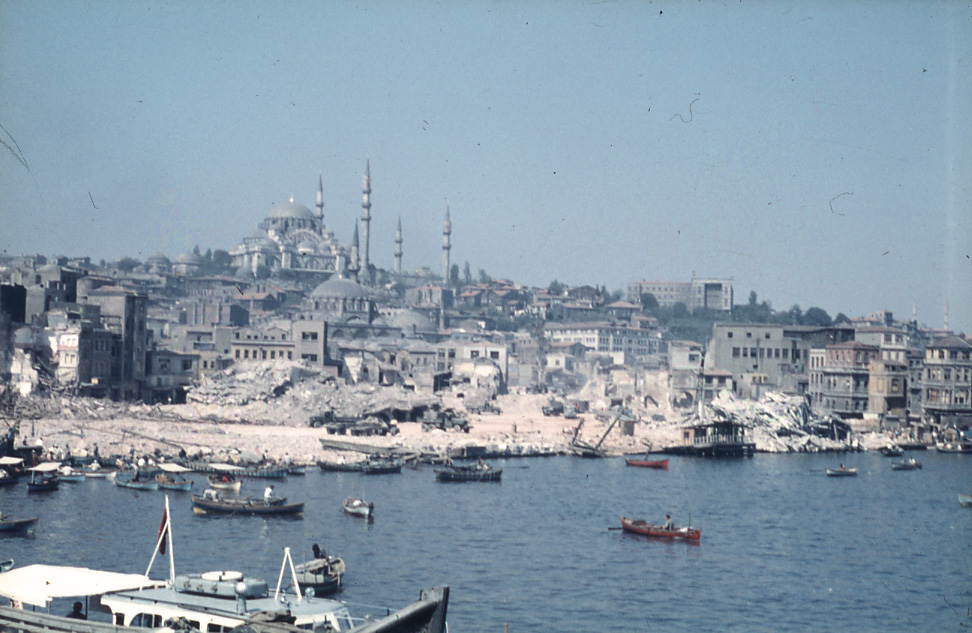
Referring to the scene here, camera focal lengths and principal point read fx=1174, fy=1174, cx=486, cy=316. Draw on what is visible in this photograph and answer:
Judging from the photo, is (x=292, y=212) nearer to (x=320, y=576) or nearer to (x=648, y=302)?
(x=648, y=302)

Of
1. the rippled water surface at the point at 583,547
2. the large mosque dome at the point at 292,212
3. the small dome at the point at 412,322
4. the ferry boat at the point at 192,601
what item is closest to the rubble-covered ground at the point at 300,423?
the rippled water surface at the point at 583,547

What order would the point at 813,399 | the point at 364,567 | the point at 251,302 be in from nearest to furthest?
the point at 364,567 → the point at 813,399 → the point at 251,302

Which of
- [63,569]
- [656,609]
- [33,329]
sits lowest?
[656,609]

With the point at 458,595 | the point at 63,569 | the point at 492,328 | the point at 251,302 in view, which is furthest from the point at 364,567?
the point at 492,328

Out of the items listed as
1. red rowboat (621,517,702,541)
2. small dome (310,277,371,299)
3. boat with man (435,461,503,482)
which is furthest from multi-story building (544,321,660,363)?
red rowboat (621,517,702,541)

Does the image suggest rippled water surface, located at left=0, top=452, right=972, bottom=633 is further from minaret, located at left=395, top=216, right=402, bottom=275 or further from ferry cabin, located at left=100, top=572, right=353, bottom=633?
minaret, located at left=395, top=216, right=402, bottom=275

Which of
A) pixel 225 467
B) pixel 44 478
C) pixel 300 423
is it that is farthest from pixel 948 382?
pixel 44 478

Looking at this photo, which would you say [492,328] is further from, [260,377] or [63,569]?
[63,569]
